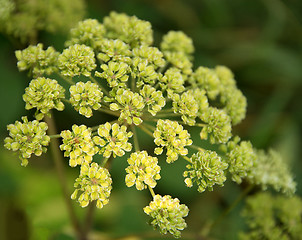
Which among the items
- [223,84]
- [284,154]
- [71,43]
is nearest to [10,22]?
[71,43]

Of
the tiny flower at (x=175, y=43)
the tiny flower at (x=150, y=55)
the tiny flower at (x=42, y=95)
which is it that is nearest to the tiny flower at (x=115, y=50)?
the tiny flower at (x=150, y=55)

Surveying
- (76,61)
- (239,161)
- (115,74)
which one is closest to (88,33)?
(76,61)

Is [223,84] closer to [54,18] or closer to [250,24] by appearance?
[54,18]

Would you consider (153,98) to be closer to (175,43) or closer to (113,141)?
(113,141)

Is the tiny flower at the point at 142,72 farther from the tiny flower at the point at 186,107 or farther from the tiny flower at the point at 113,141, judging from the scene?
the tiny flower at the point at 113,141

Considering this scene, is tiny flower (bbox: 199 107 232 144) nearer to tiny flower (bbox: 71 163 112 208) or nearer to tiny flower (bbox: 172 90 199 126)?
tiny flower (bbox: 172 90 199 126)

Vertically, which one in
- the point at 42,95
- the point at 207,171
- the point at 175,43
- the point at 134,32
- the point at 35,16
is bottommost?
the point at 207,171

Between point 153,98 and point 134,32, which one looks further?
point 134,32
